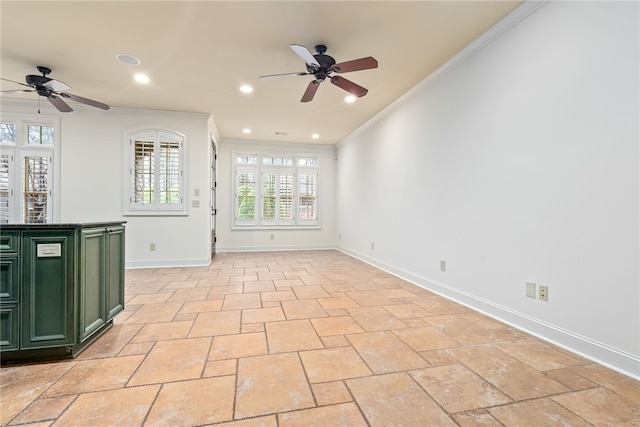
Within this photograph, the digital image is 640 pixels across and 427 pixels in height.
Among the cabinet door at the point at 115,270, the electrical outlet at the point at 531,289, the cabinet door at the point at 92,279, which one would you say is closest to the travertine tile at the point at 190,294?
the cabinet door at the point at 115,270

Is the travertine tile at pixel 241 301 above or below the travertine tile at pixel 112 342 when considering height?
above

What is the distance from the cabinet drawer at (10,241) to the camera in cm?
174

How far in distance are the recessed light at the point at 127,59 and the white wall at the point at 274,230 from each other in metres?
3.46

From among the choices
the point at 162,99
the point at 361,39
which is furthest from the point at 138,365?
the point at 162,99

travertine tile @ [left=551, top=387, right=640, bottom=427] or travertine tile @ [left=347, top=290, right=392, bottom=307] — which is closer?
travertine tile @ [left=551, top=387, right=640, bottom=427]

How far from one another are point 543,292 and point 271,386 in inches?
83.7

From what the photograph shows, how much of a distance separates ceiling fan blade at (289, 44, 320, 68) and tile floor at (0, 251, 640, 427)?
234cm

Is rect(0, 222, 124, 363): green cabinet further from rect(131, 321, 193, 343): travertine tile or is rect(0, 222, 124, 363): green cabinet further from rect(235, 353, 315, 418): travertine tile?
rect(235, 353, 315, 418): travertine tile

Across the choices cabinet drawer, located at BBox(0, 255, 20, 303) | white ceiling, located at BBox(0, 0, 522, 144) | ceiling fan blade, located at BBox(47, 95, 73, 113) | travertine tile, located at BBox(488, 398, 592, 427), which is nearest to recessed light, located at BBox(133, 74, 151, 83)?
white ceiling, located at BBox(0, 0, 522, 144)

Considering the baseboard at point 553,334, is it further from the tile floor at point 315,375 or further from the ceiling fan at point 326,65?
the ceiling fan at point 326,65

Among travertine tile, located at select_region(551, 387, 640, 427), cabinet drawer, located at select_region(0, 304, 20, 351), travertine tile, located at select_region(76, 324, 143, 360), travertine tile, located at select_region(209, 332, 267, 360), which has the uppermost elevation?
cabinet drawer, located at select_region(0, 304, 20, 351)

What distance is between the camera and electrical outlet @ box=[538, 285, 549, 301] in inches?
85.3

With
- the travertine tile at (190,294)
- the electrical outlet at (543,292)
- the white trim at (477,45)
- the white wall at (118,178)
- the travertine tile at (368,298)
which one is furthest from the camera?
the white wall at (118,178)

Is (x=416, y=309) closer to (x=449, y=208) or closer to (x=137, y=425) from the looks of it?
(x=449, y=208)
